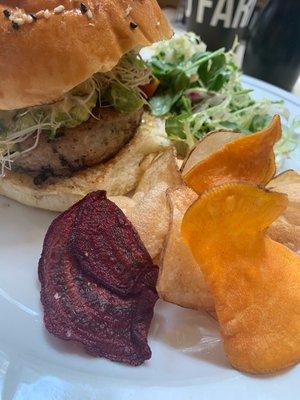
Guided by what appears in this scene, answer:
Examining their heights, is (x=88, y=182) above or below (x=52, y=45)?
below

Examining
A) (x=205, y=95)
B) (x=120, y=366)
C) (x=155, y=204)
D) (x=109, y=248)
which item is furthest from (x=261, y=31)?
(x=120, y=366)

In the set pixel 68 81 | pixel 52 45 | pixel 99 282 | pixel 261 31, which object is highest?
pixel 52 45

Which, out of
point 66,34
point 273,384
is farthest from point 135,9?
point 273,384

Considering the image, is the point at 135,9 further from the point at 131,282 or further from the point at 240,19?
the point at 240,19

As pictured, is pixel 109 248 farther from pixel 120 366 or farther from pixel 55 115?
pixel 55 115

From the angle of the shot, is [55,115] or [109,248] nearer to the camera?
[109,248]

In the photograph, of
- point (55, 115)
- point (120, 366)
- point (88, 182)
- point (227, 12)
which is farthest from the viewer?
point (227, 12)

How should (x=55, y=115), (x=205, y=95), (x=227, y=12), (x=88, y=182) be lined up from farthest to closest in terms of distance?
(x=227, y=12) < (x=205, y=95) < (x=88, y=182) < (x=55, y=115)
